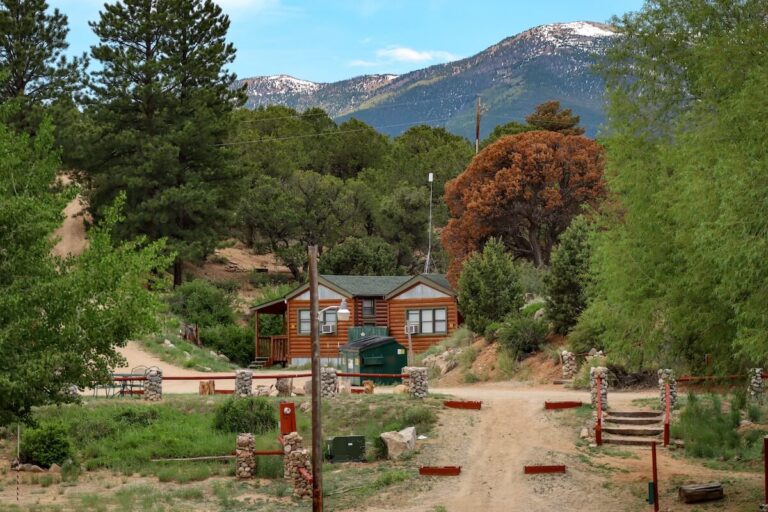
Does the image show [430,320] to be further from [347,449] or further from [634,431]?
[347,449]

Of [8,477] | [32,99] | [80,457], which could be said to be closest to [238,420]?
[80,457]

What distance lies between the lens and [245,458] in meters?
27.5

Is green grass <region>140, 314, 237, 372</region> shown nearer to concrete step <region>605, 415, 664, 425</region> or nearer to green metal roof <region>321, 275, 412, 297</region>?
green metal roof <region>321, 275, 412, 297</region>

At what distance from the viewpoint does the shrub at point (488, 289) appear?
160 feet

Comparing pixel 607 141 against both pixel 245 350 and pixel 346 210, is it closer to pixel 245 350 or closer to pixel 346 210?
pixel 245 350

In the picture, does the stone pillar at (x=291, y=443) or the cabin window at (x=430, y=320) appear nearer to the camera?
the stone pillar at (x=291, y=443)

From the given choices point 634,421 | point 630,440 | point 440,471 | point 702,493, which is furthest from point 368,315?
point 702,493

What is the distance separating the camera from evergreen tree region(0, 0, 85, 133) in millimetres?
66312

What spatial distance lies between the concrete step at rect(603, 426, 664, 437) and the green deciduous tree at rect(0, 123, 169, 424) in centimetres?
1509

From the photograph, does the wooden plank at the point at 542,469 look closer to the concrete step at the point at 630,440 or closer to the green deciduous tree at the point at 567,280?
the concrete step at the point at 630,440

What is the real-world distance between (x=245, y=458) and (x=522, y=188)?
34040 millimetres

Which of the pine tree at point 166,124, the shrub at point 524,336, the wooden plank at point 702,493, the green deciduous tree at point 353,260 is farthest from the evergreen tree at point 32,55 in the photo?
the wooden plank at point 702,493

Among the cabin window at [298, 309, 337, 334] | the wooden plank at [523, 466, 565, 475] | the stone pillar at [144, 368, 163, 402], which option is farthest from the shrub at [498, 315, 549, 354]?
the wooden plank at [523, 466, 565, 475]

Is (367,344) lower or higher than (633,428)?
higher
